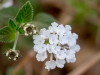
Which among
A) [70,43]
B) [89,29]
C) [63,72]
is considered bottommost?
[70,43]

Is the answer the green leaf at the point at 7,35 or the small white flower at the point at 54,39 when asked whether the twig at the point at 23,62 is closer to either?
the green leaf at the point at 7,35

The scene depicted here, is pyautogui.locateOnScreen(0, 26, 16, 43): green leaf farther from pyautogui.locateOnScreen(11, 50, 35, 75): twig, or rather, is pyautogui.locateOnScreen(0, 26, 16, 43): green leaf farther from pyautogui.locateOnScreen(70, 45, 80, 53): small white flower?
pyautogui.locateOnScreen(11, 50, 35, 75): twig

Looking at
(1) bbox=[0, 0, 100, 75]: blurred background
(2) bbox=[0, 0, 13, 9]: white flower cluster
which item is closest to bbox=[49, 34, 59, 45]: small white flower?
(2) bbox=[0, 0, 13, 9]: white flower cluster

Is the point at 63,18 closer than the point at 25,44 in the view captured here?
No

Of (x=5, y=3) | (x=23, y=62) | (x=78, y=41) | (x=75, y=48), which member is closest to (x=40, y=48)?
(x=75, y=48)

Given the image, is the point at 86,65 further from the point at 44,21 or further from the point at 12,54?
the point at 12,54

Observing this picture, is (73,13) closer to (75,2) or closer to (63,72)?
(75,2)

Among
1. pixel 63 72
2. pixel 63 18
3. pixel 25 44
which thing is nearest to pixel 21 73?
pixel 25 44
